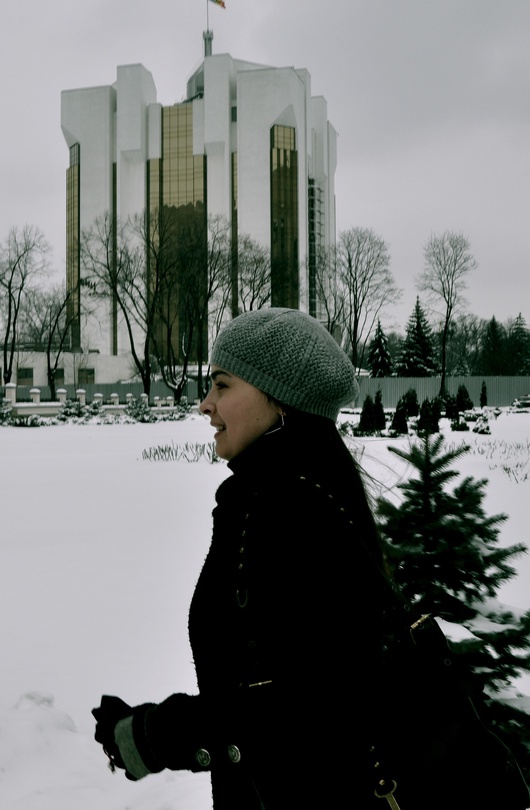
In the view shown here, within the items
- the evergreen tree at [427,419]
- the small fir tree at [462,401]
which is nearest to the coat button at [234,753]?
the evergreen tree at [427,419]

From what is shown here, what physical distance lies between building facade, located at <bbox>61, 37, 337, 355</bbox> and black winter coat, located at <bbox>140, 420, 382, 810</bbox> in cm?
7046

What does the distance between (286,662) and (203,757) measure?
26cm

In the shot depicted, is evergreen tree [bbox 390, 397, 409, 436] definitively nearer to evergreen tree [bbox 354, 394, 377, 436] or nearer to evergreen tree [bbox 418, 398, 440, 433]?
evergreen tree [bbox 354, 394, 377, 436]

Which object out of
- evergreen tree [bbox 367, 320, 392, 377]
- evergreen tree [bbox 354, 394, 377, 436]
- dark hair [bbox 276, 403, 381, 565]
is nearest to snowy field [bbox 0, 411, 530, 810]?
dark hair [bbox 276, 403, 381, 565]

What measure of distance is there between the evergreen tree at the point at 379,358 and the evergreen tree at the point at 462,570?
2153 inches

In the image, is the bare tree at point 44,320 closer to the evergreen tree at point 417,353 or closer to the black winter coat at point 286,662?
the evergreen tree at point 417,353

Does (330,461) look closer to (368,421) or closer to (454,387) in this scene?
(368,421)

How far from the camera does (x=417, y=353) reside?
181 feet

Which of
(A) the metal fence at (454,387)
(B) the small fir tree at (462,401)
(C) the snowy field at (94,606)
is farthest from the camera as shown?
(A) the metal fence at (454,387)

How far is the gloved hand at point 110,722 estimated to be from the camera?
130 centimetres

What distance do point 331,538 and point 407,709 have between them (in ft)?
1.03

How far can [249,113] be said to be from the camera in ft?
240

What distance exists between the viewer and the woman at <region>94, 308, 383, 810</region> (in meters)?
1.09

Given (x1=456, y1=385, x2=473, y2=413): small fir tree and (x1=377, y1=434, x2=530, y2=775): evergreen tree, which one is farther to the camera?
(x1=456, y1=385, x2=473, y2=413): small fir tree
